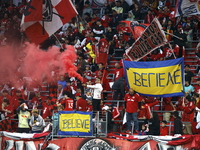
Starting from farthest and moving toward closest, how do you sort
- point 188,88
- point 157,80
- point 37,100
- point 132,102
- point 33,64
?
point 33,64 < point 37,100 < point 188,88 < point 132,102 < point 157,80

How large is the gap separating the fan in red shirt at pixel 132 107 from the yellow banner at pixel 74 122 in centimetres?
128

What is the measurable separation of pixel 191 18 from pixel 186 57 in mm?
1836

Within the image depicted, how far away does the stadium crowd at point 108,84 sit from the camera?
17.6m

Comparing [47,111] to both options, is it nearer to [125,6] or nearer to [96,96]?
[96,96]

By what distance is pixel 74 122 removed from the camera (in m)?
17.7

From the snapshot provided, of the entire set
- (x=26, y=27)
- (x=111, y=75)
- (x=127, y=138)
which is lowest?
(x=127, y=138)

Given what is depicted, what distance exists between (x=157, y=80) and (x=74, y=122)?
2917mm

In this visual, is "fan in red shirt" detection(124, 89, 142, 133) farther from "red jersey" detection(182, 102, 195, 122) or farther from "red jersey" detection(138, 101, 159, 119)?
"red jersey" detection(182, 102, 195, 122)

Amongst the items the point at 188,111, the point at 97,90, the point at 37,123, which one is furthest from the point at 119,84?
the point at 37,123

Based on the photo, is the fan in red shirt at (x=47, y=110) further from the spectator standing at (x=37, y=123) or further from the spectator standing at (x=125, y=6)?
the spectator standing at (x=125, y=6)

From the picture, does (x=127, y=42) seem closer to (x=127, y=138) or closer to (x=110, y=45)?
(x=110, y=45)

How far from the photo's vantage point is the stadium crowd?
17609 millimetres

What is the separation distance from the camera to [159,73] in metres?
17.4

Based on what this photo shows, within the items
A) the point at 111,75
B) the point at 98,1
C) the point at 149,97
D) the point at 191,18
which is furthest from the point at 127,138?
the point at 98,1
